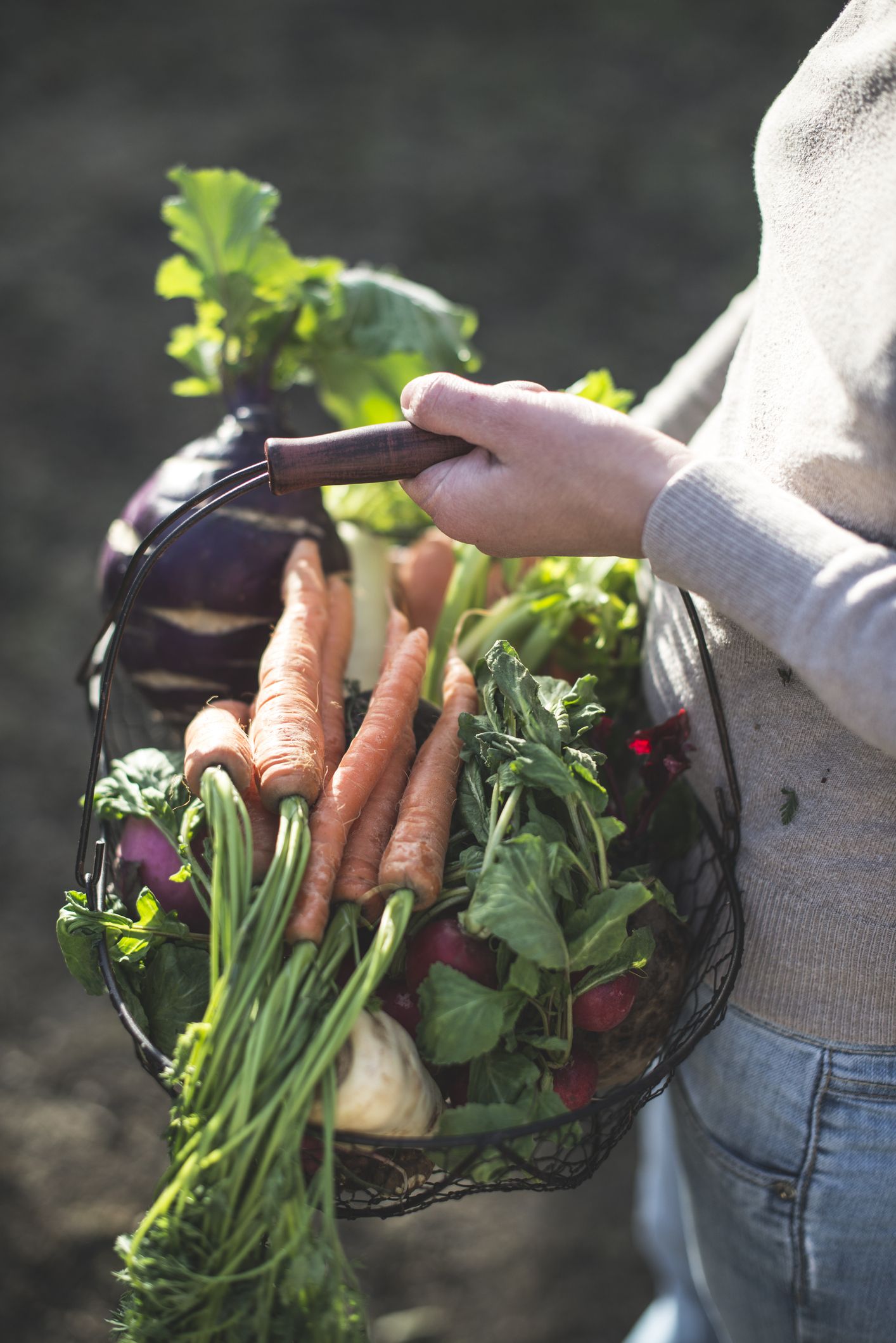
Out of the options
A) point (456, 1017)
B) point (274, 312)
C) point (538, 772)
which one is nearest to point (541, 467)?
point (538, 772)

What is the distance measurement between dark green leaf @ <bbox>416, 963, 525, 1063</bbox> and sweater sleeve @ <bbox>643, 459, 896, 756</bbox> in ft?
1.31

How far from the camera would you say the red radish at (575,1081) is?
2.93ft

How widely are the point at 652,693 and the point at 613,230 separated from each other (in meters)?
3.51

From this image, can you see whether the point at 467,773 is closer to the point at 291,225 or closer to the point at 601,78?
the point at 291,225

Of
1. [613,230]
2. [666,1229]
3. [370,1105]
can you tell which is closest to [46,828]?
[666,1229]

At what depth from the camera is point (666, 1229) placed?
1.69 m

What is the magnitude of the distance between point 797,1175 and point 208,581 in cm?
101

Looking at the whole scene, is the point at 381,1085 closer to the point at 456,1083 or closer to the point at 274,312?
the point at 456,1083

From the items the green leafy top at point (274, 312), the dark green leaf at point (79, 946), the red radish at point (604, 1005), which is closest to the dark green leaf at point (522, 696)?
the red radish at point (604, 1005)

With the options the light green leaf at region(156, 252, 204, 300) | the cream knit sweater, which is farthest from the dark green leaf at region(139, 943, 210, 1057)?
the light green leaf at region(156, 252, 204, 300)

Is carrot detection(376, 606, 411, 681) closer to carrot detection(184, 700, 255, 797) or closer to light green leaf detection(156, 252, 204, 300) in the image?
carrot detection(184, 700, 255, 797)

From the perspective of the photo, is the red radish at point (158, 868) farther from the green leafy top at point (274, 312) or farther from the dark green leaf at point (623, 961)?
the green leafy top at point (274, 312)

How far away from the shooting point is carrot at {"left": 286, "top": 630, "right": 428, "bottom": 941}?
85cm

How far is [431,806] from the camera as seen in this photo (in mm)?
979
